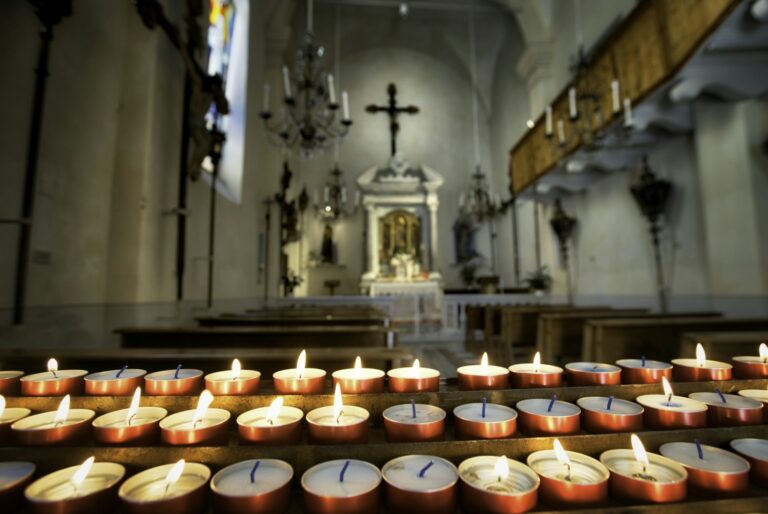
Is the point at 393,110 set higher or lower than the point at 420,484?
higher

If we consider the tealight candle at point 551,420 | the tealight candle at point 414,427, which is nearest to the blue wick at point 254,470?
the tealight candle at point 414,427

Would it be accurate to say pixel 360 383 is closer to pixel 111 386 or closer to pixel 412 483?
pixel 412 483

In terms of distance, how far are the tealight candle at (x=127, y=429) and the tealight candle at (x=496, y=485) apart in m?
0.55

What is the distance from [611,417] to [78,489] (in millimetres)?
860

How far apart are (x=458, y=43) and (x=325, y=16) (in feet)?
14.1

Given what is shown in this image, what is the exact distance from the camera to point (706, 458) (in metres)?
0.62

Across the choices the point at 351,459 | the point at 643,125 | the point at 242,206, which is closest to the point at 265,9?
the point at 242,206

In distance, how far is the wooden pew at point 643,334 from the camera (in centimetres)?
269

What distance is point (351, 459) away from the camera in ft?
2.05

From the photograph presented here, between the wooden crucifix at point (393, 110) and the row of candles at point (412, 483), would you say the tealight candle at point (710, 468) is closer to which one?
the row of candles at point (412, 483)

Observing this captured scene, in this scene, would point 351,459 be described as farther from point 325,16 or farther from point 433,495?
point 325,16

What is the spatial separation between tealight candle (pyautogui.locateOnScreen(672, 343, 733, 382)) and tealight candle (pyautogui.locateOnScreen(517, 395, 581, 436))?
45 centimetres

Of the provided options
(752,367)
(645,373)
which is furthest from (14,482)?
(752,367)

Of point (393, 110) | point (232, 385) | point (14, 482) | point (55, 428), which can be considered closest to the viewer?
point (14, 482)
